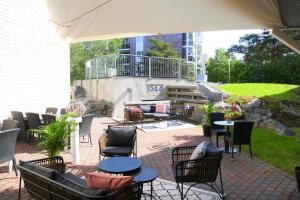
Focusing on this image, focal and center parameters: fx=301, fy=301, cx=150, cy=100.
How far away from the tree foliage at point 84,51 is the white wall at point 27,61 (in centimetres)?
1917

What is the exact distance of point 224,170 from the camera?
6383mm

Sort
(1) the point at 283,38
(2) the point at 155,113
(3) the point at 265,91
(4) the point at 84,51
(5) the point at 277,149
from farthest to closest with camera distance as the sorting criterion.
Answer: (4) the point at 84,51 → (3) the point at 265,91 → (2) the point at 155,113 → (5) the point at 277,149 → (1) the point at 283,38

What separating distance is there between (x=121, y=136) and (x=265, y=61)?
19.0 meters

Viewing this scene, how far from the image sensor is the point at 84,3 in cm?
504

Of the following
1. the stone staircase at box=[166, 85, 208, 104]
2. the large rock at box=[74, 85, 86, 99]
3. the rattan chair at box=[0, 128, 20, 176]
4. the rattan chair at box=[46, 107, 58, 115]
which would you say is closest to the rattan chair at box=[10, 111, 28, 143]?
the rattan chair at box=[46, 107, 58, 115]

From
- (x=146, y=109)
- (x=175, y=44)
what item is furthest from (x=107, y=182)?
(x=175, y=44)

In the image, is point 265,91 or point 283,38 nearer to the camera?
point 283,38

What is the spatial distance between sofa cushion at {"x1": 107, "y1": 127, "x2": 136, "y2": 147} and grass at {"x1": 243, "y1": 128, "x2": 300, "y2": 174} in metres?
3.33

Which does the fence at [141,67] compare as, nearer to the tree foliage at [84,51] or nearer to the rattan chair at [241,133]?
the rattan chair at [241,133]

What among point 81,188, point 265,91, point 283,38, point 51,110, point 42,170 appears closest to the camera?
point 81,188

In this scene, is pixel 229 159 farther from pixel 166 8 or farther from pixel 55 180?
pixel 55 180

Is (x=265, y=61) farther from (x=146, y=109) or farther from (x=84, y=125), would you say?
(x=84, y=125)

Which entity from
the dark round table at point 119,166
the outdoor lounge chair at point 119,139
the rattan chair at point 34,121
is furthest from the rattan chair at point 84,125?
the dark round table at point 119,166

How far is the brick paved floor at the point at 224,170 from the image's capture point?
5113mm
